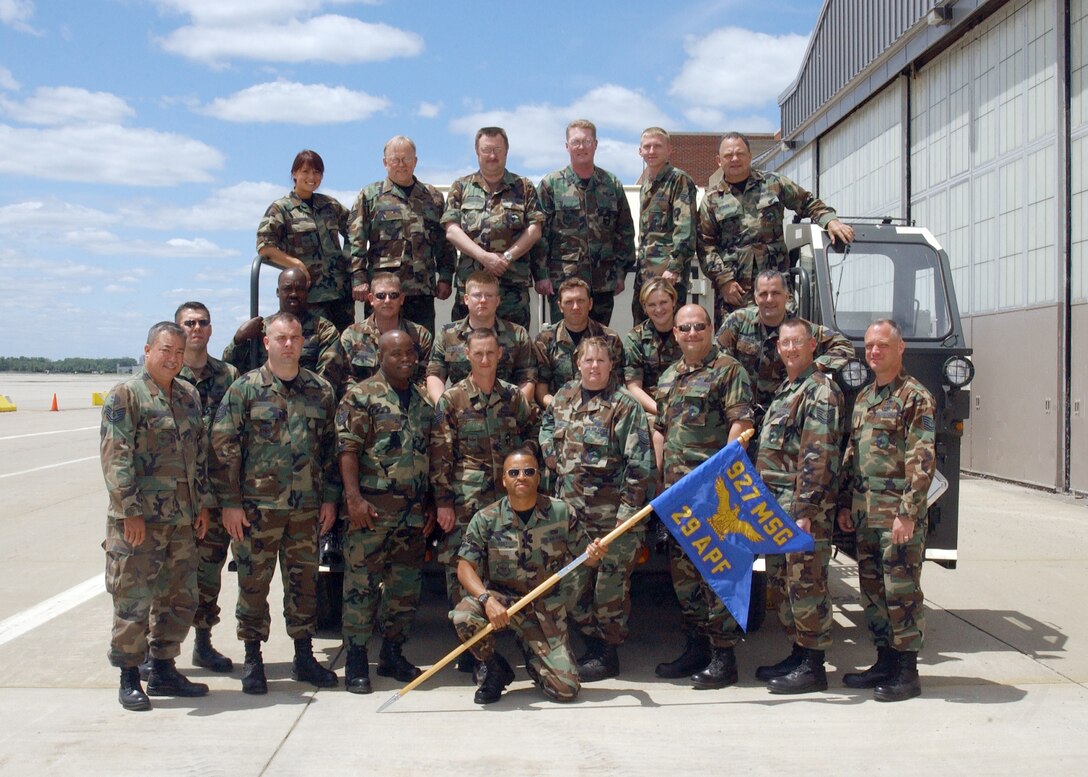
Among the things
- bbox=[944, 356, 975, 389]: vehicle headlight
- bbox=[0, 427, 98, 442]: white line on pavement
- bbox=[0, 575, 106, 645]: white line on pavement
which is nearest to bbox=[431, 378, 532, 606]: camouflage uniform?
bbox=[944, 356, 975, 389]: vehicle headlight

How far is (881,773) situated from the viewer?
4012 millimetres

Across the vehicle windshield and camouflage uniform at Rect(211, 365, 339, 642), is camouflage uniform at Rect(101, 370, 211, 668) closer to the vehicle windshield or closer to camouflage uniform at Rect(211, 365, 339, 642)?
camouflage uniform at Rect(211, 365, 339, 642)

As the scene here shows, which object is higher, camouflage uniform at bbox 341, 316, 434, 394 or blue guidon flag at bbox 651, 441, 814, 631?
camouflage uniform at bbox 341, 316, 434, 394

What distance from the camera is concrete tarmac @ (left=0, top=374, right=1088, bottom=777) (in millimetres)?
4141

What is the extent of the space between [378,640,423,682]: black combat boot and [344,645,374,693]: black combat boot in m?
0.11

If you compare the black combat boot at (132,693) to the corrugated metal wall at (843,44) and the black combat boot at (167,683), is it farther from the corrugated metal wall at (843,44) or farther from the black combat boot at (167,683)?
the corrugated metal wall at (843,44)

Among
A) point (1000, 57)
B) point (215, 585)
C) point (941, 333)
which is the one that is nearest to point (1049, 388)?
point (1000, 57)

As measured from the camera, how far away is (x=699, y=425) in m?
5.37

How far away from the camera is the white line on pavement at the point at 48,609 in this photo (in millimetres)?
6398

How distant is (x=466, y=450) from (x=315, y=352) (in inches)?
55.7

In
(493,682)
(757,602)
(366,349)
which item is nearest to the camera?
(493,682)

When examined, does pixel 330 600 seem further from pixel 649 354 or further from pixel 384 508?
pixel 649 354

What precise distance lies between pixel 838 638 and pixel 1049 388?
28.4 ft

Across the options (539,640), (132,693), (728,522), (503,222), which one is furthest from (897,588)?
(132,693)
